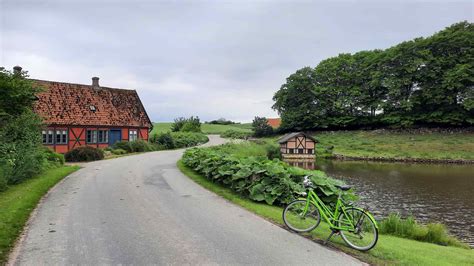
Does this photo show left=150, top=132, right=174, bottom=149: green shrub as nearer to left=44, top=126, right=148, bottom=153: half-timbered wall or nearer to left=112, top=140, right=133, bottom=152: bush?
left=112, top=140, right=133, bottom=152: bush

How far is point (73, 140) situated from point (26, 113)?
719 inches

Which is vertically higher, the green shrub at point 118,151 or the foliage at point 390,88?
the foliage at point 390,88

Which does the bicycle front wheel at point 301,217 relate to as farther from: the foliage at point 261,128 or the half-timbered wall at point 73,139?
the foliage at point 261,128

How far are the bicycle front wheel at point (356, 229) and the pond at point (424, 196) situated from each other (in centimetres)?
614

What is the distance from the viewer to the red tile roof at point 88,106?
1314 inches

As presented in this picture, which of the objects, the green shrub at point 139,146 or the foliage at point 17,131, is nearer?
the foliage at point 17,131

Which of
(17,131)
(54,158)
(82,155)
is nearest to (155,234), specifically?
(17,131)

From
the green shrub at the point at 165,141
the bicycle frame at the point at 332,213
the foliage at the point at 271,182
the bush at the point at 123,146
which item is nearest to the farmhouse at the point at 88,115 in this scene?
the green shrub at the point at 165,141

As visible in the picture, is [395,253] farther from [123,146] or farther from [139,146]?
[139,146]

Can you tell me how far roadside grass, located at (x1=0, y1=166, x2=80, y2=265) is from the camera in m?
7.06

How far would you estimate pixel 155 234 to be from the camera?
7500mm

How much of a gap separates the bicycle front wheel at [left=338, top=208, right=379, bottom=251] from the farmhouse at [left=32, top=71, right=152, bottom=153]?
2991cm

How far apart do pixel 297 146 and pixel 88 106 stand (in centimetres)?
2569

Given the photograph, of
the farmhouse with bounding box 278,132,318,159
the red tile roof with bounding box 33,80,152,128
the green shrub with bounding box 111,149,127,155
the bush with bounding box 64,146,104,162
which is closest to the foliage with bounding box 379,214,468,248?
the bush with bounding box 64,146,104,162
